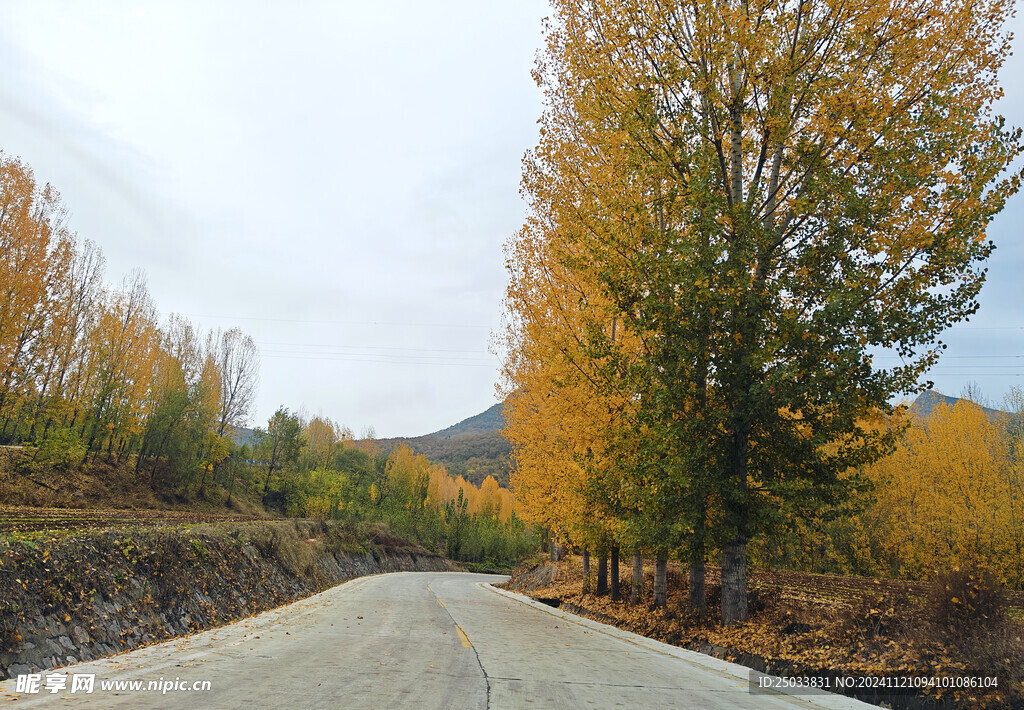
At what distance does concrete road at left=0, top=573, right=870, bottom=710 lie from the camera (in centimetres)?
474

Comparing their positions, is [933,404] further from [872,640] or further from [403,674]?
[403,674]

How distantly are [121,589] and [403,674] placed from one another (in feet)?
19.9

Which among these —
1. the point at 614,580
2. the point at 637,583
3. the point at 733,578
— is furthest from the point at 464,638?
the point at 614,580

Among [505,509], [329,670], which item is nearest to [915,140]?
[329,670]

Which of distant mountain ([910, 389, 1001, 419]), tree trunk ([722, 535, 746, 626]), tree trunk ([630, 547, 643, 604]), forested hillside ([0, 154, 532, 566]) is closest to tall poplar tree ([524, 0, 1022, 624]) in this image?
tree trunk ([722, 535, 746, 626])

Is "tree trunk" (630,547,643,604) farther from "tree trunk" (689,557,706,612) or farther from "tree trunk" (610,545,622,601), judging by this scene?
"tree trunk" (689,557,706,612)

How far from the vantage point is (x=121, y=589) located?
9242mm

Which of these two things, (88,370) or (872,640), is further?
(88,370)

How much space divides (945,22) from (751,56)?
10.5 ft

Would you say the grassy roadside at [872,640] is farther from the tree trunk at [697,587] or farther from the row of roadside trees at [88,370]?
the row of roadside trees at [88,370]

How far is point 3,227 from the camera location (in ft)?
75.8

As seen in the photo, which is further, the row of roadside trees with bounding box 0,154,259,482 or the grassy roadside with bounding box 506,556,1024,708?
the row of roadside trees with bounding box 0,154,259,482

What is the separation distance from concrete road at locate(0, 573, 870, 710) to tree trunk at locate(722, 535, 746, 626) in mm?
1401

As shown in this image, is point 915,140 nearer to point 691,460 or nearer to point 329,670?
point 691,460
